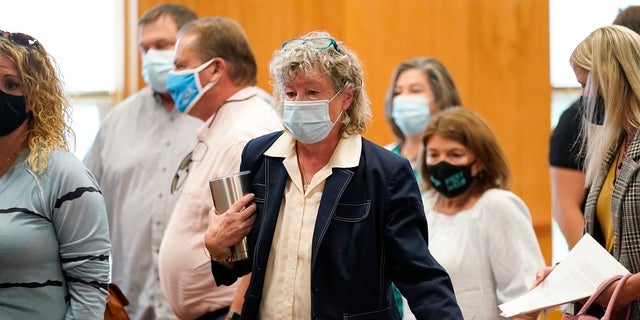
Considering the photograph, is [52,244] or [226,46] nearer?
[52,244]

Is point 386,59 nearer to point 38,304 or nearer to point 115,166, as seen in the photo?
point 115,166

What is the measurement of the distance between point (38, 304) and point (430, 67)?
2.73 meters

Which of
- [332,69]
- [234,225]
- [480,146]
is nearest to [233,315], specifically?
[234,225]

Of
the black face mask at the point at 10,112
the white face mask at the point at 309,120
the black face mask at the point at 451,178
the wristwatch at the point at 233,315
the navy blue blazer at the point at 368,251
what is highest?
the black face mask at the point at 10,112

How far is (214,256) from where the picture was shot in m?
3.18

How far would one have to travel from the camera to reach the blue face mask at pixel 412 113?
5.03 metres

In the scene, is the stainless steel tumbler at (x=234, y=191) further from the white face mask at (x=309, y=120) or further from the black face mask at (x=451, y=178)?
the black face mask at (x=451, y=178)

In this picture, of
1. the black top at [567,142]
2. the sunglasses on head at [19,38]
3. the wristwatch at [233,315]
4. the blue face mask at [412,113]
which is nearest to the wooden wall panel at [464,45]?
the blue face mask at [412,113]

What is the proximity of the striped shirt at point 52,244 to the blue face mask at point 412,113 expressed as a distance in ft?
7.48

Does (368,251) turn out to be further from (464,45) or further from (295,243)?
(464,45)

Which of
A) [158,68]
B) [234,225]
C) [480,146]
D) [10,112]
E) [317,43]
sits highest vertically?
[317,43]

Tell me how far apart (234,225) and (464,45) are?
388 centimetres

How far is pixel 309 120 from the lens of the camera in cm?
306

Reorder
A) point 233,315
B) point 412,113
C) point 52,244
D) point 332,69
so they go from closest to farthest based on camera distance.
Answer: point 52,244 < point 332,69 < point 233,315 < point 412,113
